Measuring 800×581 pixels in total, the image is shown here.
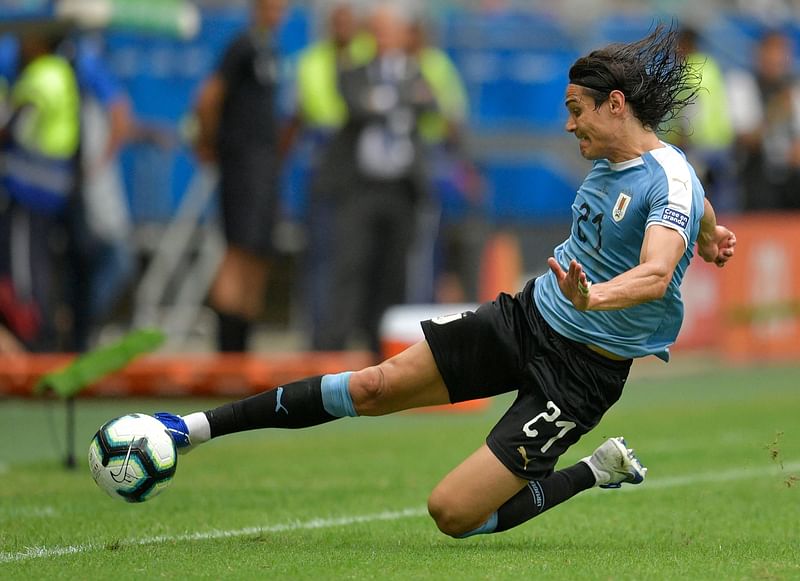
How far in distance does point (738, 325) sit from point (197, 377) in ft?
26.4

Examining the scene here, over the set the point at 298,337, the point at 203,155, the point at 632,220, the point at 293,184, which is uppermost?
the point at 632,220

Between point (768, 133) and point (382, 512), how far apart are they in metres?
11.3

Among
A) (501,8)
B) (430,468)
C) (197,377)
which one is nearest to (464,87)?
(501,8)

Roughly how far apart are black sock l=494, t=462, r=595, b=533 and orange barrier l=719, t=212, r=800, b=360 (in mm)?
10538

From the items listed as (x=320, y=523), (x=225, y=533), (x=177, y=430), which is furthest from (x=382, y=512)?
(x=177, y=430)

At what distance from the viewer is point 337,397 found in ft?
21.6

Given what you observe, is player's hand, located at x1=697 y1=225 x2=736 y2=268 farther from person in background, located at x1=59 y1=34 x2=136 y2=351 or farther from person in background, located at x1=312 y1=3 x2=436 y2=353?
person in background, located at x1=59 y1=34 x2=136 y2=351

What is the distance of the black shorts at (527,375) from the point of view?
645cm

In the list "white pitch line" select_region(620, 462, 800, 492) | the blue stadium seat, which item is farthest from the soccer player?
the blue stadium seat

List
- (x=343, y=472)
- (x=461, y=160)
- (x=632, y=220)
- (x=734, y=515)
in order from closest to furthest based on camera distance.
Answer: (x=632, y=220) → (x=734, y=515) → (x=343, y=472) → (x=461, y=160)

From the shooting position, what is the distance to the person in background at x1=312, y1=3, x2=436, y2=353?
13.6m

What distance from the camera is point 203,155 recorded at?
13883mm

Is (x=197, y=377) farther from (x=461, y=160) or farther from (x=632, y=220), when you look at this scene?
(x=461, y=160)

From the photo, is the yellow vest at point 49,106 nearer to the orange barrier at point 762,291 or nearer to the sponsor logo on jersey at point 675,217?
the orange barrier at point 762,291
